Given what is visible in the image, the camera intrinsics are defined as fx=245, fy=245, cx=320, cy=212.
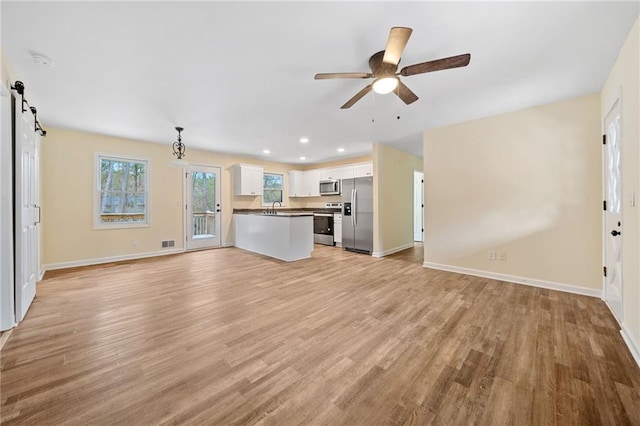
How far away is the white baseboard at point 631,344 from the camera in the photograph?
174 cm

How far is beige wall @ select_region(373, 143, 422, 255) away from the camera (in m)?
5.26

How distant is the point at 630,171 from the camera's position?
2.00 metres

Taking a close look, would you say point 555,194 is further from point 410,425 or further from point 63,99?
point 63,99

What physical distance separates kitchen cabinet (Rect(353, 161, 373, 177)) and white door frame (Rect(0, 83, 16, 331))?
5.68 meters

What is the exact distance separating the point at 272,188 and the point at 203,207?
208 cm

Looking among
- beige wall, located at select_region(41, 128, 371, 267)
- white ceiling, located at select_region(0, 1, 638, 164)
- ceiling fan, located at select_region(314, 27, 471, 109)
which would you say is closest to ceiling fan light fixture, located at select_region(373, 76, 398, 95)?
ceiling fan, located at select_region(314, 27, 471, 109)

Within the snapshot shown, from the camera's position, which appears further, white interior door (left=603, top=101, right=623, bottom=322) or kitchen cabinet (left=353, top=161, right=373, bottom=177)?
kitchen cabinet (left=353, top=161, right=373, bottom=177)

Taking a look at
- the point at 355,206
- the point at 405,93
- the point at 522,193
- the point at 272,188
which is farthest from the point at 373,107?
A: the point at 272,188

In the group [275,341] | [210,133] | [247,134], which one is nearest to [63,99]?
[210,133]

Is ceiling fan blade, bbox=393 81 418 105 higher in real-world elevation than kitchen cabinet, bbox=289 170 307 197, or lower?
higher

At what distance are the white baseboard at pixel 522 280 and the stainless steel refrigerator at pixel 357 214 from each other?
59.4 inches

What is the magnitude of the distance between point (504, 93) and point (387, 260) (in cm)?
320

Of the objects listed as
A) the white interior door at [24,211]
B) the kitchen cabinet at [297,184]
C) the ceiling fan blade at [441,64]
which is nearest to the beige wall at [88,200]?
the white interior door at [24,211]

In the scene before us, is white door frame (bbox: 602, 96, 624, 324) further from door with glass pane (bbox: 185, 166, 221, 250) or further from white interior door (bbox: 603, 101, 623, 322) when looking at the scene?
door with glass pane (bbox: 185, 166, 221, 250)
